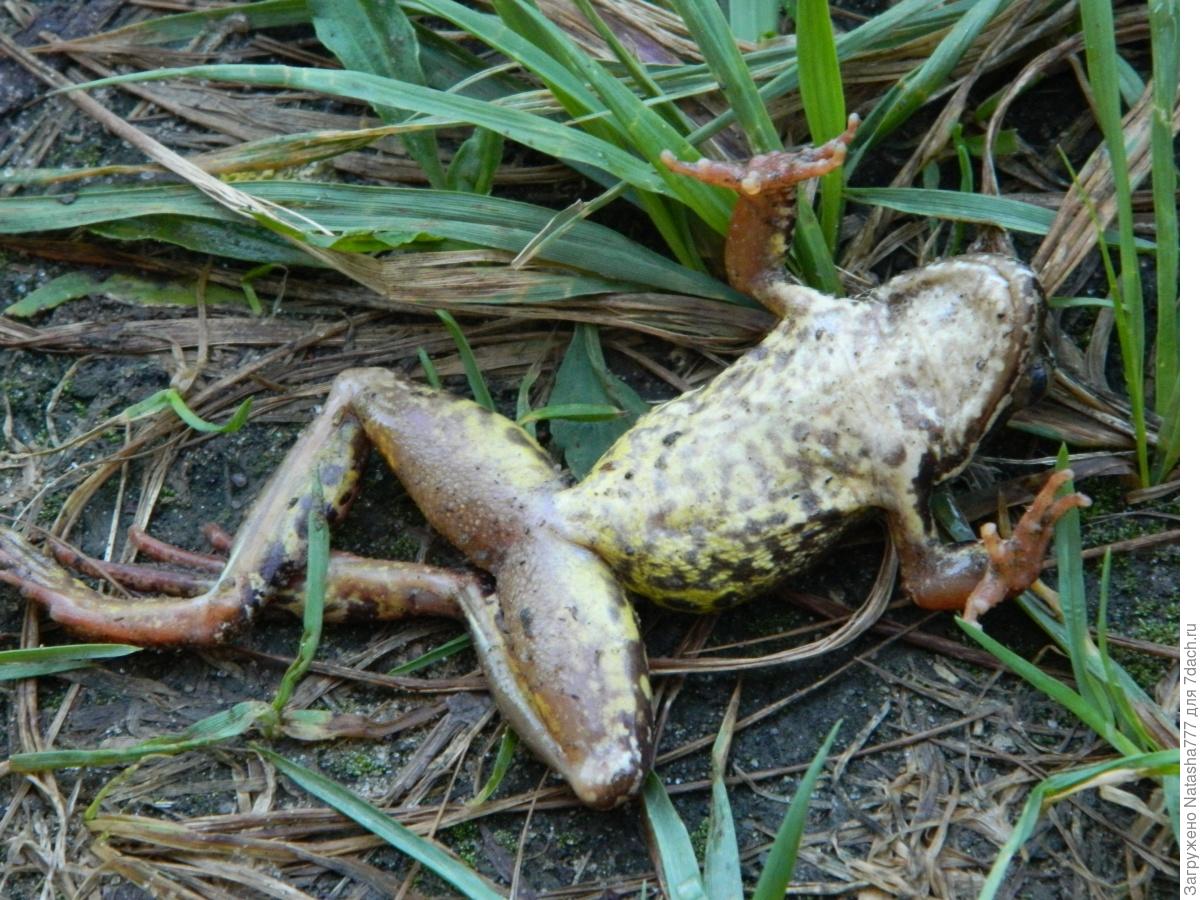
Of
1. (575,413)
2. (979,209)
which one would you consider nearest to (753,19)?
(979,209)

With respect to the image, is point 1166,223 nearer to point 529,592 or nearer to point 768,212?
point 768,212

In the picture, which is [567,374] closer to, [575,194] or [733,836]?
[575,194]

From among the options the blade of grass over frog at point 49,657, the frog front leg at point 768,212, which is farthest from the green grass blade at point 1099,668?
the blade of grass over frog at point 49,657

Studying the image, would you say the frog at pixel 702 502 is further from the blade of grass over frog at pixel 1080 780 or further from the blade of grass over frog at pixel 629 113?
the blade of grass over frog at pixel 1080 780

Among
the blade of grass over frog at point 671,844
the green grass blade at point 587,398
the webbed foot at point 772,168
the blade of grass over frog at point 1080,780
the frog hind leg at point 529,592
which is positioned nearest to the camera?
the blade of grass over frog at point 1080,780

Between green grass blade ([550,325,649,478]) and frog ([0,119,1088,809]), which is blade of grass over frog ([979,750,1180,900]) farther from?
green grass blade ([550,325,649,478])
